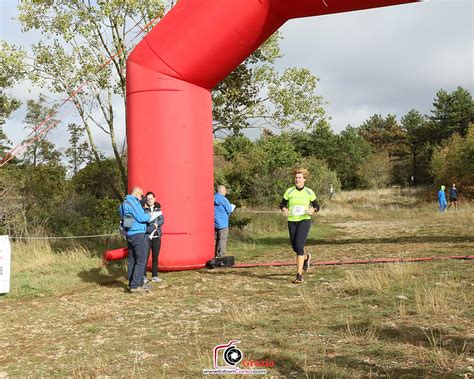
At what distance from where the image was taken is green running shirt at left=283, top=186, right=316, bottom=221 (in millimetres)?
7266

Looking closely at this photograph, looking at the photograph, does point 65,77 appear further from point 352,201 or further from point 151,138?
point 352,201

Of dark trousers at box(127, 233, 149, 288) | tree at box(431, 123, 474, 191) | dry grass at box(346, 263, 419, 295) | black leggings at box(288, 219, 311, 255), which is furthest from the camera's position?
tree at box(431, 123, 474, 191)

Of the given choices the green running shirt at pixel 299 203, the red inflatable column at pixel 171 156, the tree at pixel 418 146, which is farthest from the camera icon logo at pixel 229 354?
the tree at pixel 418 146

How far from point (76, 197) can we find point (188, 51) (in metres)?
7.79

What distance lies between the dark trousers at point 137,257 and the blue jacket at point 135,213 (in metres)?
0.08

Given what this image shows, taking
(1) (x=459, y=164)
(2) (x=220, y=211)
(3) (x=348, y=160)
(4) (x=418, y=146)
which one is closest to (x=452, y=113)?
(4) (x=418, y=146)

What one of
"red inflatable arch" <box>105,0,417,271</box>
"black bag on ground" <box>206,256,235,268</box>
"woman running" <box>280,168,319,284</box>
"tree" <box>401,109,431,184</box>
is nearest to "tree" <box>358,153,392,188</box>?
"tree" <box>401,109,431,184</box>

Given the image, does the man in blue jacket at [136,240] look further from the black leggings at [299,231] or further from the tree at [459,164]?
the tree at [459,164]

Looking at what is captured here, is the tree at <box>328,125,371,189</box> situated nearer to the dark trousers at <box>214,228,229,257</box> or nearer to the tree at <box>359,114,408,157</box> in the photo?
the tree at <box>359,114,408,157</box>

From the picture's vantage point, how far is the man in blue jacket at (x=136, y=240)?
6977mm

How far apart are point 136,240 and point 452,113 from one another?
2116 inches

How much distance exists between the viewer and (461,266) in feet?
24.4
